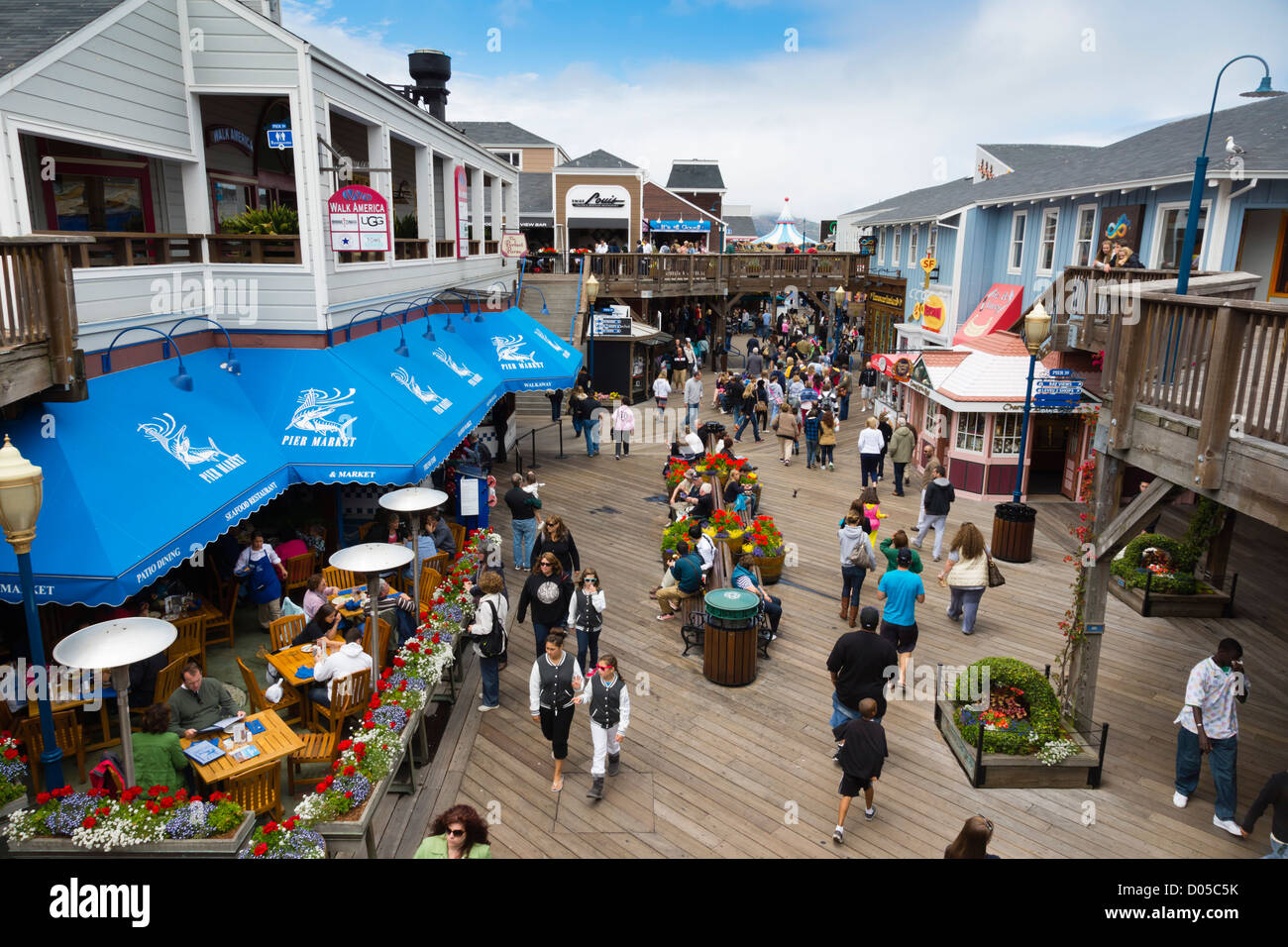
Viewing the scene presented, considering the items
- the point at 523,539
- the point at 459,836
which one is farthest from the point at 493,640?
the point at 523,539

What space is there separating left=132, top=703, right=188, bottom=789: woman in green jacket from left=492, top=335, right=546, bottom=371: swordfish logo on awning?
37.9 ft

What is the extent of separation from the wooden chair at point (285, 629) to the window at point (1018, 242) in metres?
19.9

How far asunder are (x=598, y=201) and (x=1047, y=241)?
25.3 m

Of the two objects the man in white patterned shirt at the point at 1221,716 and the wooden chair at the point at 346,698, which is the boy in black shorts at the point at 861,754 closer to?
the man in white patterned shirt at the point at 1221,716

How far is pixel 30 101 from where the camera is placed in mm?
7672

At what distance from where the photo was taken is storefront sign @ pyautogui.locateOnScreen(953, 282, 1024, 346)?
20.9 metres

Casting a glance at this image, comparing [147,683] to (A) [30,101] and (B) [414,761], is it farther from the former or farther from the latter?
(A) [30,101]

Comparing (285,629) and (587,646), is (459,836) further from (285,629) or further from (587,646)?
(285,629)

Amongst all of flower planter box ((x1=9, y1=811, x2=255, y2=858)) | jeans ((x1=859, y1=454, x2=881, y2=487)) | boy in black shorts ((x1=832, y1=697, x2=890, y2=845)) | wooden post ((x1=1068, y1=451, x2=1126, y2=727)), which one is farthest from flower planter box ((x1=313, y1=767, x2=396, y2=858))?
jeans ((x1=859, y1=454, x2=881, y2=487))

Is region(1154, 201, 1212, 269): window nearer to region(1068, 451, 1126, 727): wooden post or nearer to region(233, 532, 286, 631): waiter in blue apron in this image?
region(1068, 451, 1126, 727): wooden post

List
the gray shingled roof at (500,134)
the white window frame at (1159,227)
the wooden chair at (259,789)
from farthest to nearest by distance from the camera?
the gray shingled roof at (500,134)
the white window frame at (1159,227)
the wooden chair at (259,789)

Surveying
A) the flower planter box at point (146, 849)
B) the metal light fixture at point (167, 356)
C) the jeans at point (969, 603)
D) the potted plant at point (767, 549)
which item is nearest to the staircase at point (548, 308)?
the potted plant at point (767, 549)

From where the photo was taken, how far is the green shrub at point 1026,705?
7.94m
